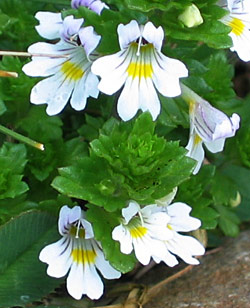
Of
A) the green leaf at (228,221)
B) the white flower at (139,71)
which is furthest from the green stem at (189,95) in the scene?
the green leaf at (228,221)

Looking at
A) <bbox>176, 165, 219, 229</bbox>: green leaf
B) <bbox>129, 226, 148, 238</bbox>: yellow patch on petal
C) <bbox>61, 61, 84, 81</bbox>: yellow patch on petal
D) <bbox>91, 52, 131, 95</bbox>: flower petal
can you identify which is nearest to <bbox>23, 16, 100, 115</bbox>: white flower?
<bbox>61, 61, 84, 81</bbox>: yellow patch on petal

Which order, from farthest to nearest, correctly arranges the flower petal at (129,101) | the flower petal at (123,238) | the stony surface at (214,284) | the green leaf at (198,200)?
1. the green leaf at (198,200)
2. the stony surface at (214,284)
3. the flower petal at (129,101)
4. the flower petal at (123,238)

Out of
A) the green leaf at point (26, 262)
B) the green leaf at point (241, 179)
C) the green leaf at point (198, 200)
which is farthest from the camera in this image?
the green leaf at point (241, 179)

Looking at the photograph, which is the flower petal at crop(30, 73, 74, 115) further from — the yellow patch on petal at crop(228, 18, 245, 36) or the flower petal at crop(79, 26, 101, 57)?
the yellow patch on petal at crop(228, 18, 245, 36)

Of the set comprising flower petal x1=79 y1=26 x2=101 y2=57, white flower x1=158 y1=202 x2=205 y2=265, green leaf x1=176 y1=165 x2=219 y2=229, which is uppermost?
flower petal x1=79 y1=26 x2=101 y2=57

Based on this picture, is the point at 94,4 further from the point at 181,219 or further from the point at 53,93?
the point at 181,219

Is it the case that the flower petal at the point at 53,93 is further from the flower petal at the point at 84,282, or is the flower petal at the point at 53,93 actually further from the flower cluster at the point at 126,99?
the flower petal at the point at 84,282

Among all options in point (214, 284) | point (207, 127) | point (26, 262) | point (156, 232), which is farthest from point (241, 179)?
point (26, 262)
